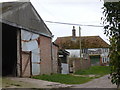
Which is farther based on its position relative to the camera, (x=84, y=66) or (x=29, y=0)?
(x=84, y=66)

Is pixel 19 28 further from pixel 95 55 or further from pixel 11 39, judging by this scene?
pixel 95 55

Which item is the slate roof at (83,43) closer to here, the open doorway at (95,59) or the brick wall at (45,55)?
the open doorway at (95,59)

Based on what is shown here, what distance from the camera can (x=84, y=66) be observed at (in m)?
52.7

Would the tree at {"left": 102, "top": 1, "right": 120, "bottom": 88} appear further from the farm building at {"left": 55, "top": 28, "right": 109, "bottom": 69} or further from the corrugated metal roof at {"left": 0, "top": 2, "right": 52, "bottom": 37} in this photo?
the farm building at {"left": 55, "top": 28, "right": 109, "bottom": 69}

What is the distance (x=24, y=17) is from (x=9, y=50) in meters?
3.16

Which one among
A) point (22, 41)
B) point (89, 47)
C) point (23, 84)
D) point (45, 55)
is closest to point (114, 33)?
point (23, 84)

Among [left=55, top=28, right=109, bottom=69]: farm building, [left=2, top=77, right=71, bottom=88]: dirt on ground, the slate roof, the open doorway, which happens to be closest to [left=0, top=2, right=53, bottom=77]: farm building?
[left=2, top=77, right=71, bottom=88]: dirt on ground

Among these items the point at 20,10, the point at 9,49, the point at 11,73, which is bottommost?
the point at 11,73

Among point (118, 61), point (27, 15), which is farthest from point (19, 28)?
point (118, 61)

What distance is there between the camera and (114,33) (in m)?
7.04

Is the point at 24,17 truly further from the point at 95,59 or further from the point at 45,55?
the point at 95,59

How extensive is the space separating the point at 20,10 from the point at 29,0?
8.53 ft

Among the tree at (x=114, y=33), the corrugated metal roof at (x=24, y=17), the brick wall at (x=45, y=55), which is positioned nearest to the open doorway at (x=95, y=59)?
the brick wall at (x=45, y=55)

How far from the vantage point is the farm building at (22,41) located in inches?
938
